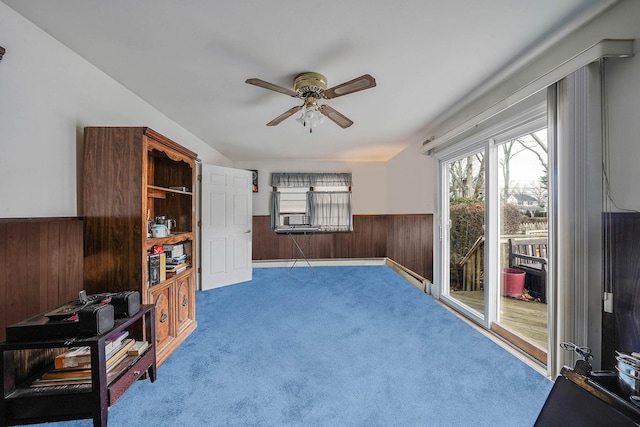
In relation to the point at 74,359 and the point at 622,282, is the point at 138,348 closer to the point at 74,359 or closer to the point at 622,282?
the point at 74,359

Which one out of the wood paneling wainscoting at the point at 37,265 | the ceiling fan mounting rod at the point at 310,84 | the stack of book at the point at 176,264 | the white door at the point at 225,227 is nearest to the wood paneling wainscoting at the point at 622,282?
the ceiling fan mounting rod at the point at 310,84

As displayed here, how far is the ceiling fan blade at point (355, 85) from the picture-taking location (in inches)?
66.8

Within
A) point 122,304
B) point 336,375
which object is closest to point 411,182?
point 336,375

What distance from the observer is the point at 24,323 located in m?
1.33

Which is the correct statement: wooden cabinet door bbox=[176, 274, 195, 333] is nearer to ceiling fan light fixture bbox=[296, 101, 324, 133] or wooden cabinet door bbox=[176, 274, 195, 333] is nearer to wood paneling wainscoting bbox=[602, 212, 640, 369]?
ceiling fan light fixture bbox=[296, 101, 324, 133]

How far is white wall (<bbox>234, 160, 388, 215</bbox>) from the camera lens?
540 cm

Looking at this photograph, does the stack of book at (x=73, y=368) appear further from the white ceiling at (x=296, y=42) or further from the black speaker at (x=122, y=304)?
the white ceiling at (x=296, y=42)

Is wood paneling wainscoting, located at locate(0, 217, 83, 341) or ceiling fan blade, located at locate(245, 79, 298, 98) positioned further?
ceiling fan blade, located at locate(245, 79, 298, 98)

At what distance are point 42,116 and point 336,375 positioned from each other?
253 centimetres

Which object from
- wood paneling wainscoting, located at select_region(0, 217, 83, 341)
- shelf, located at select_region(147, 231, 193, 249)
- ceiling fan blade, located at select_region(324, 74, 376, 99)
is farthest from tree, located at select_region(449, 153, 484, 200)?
wood paneling wainscoting, located at select_region(0, 217, 83, 341)

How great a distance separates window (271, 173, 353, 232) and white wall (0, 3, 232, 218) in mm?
3438

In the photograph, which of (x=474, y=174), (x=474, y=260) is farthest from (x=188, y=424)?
(x=474, y=174)

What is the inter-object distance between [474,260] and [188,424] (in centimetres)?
301

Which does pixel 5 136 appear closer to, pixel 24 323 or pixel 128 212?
pixel 128 212
